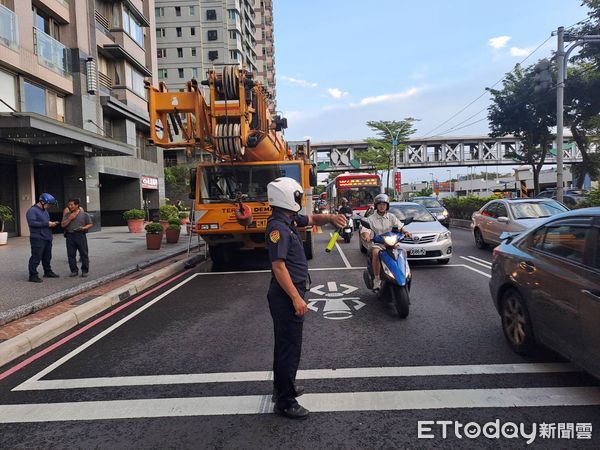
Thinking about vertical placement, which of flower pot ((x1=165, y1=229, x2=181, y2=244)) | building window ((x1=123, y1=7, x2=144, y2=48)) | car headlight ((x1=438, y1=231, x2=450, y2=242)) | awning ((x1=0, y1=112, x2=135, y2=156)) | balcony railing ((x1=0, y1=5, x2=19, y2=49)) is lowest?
flower pot ((x1=165, y1=229, x2=181, y2=244))

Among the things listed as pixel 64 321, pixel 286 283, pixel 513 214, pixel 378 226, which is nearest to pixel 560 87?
pixel 513 214

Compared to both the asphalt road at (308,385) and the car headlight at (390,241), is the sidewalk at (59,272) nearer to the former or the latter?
the asphalt road at (308,385)

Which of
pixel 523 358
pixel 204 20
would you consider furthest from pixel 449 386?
pixel 204 20

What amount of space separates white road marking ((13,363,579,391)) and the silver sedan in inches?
292

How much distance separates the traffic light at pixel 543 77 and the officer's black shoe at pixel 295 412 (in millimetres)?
13586

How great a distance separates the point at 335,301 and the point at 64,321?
12.6 ft

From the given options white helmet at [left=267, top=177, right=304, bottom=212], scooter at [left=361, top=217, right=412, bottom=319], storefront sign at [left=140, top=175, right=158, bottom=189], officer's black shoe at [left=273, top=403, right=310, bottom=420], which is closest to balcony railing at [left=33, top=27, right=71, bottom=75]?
storefront sign at [left=140, top=175, right=158, bottom=189]

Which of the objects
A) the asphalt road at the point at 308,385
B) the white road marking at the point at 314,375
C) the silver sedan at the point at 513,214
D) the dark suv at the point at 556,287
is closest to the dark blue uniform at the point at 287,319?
the asphalt road at the point at 308,385

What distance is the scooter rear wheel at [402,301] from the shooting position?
5953mm

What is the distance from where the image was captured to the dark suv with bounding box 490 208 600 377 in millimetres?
3396

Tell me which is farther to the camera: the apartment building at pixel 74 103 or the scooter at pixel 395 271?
the apartment building at pixel 74 103

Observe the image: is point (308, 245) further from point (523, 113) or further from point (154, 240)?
point (523, 113)

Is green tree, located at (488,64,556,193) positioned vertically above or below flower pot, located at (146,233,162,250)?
above

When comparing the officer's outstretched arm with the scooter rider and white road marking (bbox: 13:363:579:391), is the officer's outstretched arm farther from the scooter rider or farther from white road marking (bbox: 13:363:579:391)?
the scooter rider
